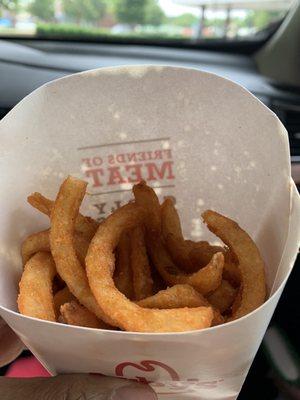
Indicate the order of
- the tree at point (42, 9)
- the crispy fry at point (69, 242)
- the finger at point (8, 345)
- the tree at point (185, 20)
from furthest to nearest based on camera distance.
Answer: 1. the tree at point (42, 9)
2. the tree at point (185, 20)
3. the finger at point (8, 345)
4. the crispy fry at point (69, 242)

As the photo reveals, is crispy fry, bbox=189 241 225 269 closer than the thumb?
No

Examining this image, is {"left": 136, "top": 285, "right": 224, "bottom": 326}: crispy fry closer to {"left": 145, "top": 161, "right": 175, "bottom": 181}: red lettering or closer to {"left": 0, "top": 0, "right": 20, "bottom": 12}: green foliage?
{"left": 145, "top": 161, "right": 175, "bottom": 181}: red lettering

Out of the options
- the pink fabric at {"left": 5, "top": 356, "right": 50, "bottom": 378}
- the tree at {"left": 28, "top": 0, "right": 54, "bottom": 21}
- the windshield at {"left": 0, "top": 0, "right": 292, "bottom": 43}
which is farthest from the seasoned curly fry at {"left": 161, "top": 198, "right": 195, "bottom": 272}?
the tree at {"left": 28, "top": 0, "right": 54, "bottom": 21}

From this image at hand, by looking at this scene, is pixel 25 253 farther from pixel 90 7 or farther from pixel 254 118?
pixel 90 7

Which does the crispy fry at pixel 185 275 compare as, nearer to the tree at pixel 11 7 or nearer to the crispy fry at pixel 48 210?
the crispy fry at pixel 48 210

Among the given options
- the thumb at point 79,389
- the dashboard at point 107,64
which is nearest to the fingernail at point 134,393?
the thumb at point 79,389

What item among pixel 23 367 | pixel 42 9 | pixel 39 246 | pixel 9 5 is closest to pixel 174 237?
pixel 39 246

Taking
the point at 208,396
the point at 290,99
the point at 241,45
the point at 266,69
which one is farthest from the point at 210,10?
the point at 208,396
